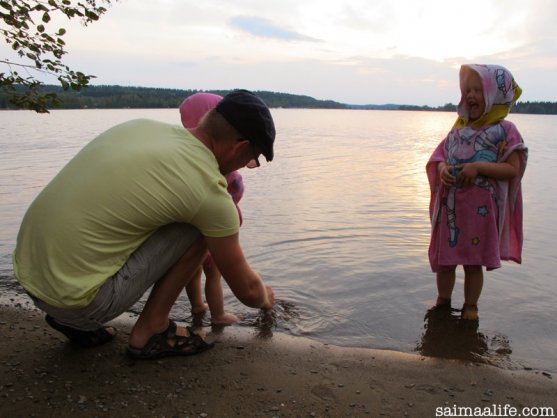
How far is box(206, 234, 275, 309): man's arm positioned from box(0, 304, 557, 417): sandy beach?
0.39 meters

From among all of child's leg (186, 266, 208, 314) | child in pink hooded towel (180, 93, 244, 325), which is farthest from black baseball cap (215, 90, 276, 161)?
child's leg (186, 266, 208, 314)

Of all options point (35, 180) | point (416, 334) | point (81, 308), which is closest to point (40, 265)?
point (81, 308)

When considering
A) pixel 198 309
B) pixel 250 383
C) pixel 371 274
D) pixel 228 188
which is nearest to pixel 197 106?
pixel 228 188

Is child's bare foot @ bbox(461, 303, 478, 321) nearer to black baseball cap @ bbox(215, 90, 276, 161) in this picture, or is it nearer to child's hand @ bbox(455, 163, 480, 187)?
child's hand @ bbox(455, 163, 480, 187)

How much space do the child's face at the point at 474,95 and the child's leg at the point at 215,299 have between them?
2077 mm

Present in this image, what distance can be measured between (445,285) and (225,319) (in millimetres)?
1687

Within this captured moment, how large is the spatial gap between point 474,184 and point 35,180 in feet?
29.5

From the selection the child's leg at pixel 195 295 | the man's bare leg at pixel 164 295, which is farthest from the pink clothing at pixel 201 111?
the man's bare leg at pixel 164 295

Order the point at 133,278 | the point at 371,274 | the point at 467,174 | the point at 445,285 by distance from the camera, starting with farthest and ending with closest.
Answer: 1. the point at 371,274
2. the point at 445,285
3. the point at 467,174
4. the point at 133,278

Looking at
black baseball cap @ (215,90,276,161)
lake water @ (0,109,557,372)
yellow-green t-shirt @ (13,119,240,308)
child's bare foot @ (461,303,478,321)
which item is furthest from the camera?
child's bare foot @ (461,303,478,321)

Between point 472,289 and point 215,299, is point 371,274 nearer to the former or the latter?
point 472,289

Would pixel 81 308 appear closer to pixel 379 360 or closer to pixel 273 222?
pixel 379 360

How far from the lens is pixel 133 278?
7.90 feet

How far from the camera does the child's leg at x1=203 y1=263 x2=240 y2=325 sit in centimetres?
334
